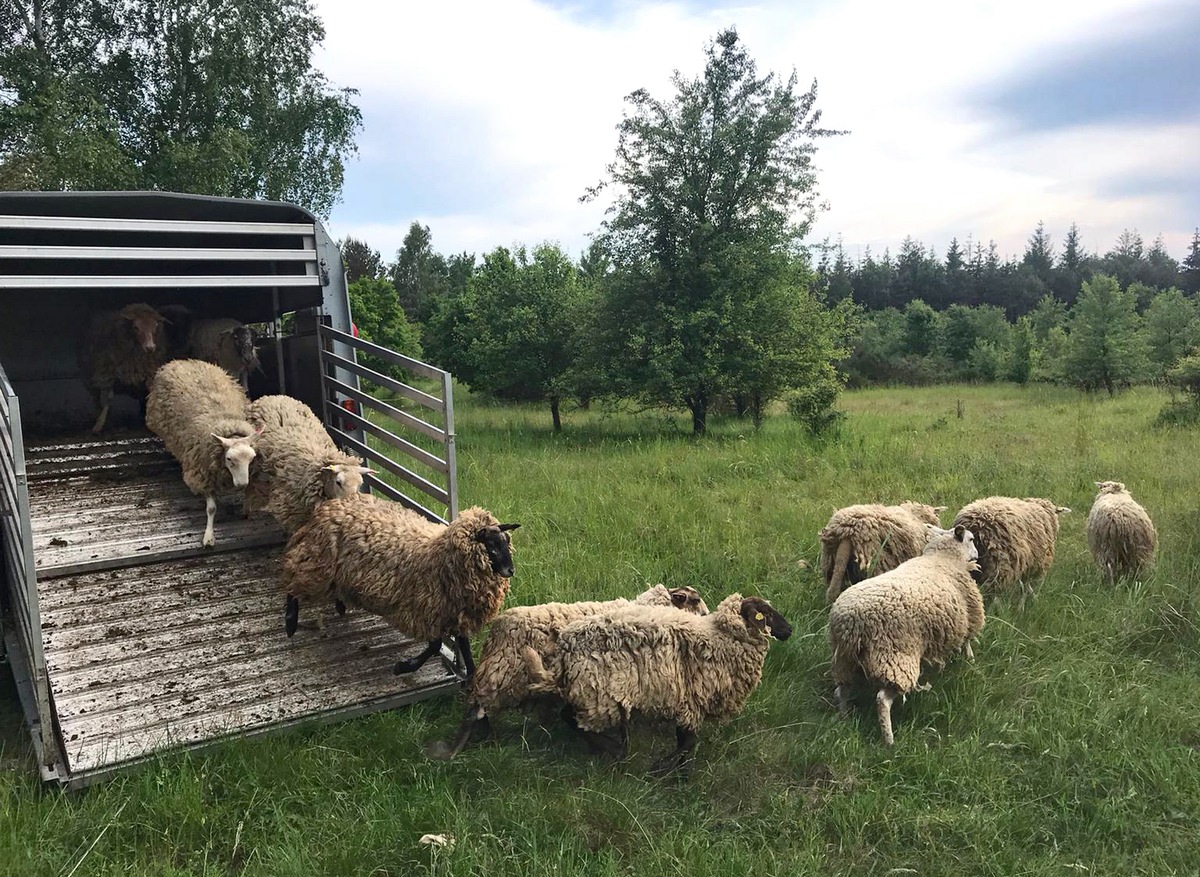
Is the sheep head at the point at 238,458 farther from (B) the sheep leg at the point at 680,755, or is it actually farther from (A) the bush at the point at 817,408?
(A) the bush at the point at 817,408

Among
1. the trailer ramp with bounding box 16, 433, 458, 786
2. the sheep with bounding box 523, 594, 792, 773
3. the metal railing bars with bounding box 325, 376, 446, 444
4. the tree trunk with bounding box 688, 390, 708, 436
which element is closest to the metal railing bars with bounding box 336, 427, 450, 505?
the metal railing bars with bounding box 325, 376, 446, 444

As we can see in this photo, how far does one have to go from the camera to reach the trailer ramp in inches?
167

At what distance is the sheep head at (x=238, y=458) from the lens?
230 inches

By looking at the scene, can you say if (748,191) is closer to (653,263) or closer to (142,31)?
(653,263)

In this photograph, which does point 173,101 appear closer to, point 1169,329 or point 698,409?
point 698,409

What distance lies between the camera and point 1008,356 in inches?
1389

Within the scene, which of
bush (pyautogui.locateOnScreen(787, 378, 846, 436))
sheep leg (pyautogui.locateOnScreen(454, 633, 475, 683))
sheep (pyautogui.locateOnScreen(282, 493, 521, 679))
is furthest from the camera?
bush (pyautogui.locateOnScreen(787, 378, 846, 436))

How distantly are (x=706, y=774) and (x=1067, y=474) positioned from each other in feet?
27.8

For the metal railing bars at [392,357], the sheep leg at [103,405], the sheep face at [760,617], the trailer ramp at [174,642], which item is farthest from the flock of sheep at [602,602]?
the sheep leg at [103,405]

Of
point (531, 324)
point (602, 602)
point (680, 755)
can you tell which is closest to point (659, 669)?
point (680, 755)

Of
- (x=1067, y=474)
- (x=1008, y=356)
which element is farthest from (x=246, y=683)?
(x=1008, y=356)

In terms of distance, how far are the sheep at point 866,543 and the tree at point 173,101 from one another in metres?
21.1

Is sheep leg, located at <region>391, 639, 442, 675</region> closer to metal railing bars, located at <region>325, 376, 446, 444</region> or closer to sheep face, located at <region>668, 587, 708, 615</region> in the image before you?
metal railing bars, located at <region>325, 376, 446, 444</region>

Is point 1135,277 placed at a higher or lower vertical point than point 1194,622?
higher
